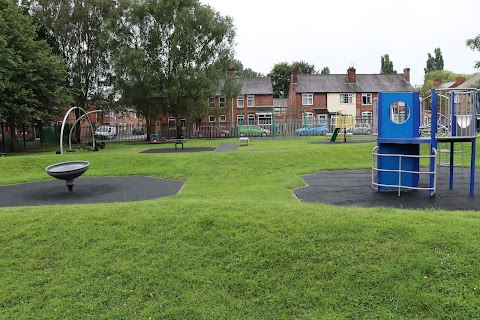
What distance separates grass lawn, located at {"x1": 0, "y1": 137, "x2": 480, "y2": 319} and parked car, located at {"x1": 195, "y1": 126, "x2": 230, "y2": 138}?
122 ft

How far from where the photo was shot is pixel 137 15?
37125mm

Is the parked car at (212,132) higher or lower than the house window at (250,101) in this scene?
lower

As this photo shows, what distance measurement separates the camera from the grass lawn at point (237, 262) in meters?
4.36

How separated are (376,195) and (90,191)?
7.62 m

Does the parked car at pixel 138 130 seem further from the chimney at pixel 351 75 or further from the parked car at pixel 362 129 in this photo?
the chimney at pixel 351 75

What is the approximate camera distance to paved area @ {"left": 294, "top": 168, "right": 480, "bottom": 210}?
7.85 meters

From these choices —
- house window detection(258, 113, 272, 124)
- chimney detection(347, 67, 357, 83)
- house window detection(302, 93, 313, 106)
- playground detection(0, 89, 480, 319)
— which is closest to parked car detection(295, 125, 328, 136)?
house window detection(258, 113, 272, 124)

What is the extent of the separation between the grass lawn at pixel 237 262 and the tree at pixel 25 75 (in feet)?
68.2

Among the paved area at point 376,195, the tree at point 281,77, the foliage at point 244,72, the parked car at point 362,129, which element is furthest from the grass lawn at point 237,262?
the foliage at point 244,72

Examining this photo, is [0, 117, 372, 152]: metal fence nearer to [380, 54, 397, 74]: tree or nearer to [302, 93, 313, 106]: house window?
[302, 93, 313, 106]: house window

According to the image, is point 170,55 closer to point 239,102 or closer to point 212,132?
point 212,132

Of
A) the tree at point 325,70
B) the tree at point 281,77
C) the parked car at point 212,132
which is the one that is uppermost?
the tree at point 325,70

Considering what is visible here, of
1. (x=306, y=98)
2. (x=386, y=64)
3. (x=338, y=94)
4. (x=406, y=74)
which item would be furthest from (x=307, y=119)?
(x=386, y=64)

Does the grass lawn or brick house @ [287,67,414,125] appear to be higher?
brick house @ [287,67,414,125]
